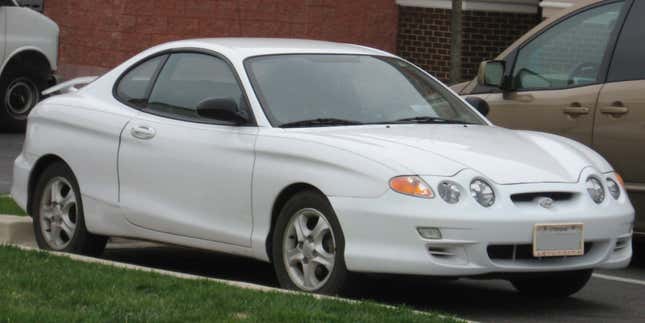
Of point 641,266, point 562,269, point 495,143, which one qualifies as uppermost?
point 495,143

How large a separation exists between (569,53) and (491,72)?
531 millimetres

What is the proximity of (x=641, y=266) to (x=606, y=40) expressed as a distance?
1492 millimetres

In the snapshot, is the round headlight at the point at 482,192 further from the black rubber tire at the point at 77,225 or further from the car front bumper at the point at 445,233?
the black rubber tire at the point at 77,225

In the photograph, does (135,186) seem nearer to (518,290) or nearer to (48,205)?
(48,205)

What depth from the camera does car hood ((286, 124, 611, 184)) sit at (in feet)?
26.4

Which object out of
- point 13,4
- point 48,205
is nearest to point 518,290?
point 48,205

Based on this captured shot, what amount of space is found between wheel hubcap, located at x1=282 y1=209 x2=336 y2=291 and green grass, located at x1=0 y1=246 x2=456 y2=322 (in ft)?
1.70

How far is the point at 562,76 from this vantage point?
35.4 ft

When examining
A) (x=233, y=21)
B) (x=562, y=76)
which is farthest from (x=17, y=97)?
(x=562, y=76)

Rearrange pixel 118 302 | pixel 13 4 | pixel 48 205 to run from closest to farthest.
Result: pixel 118 302
pixel 48 205
pixel 13 4

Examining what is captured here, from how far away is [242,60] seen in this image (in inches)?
362

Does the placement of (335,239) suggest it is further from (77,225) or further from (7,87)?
(7,87)

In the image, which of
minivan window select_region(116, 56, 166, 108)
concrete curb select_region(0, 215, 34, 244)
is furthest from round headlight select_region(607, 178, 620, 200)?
concrete curb select_region(0, 215, 34, 244)

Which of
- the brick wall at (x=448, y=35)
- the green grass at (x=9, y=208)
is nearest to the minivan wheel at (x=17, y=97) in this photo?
the brick wall at (x=448, y=35)
